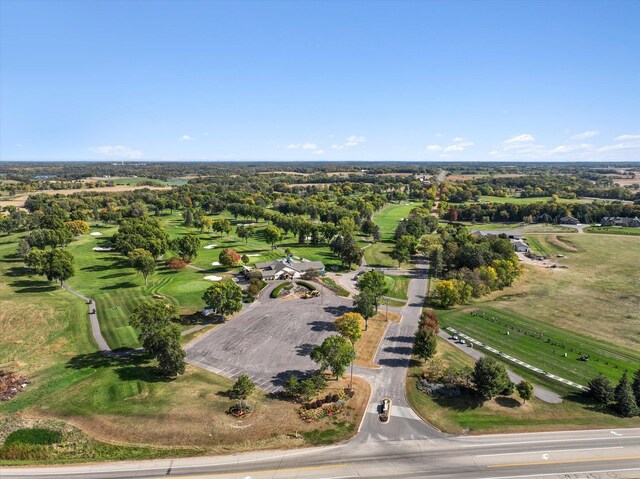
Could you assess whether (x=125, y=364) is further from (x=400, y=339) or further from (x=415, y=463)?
(x=400, y=339)

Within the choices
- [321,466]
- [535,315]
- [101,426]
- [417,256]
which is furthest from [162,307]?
[417,256]

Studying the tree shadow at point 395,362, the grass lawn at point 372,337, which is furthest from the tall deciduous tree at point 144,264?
the tree shadow at point 395,362

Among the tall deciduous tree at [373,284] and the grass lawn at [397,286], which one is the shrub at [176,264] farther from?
the grass lawn at [397,286]

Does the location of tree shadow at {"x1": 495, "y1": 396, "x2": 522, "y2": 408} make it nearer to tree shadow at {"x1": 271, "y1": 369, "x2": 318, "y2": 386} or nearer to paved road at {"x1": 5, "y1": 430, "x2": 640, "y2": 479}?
paved road at {"x1": 5, "y1": 430, "x2": 640, "y2": 479}

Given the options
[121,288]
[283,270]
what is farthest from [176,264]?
[283,270]

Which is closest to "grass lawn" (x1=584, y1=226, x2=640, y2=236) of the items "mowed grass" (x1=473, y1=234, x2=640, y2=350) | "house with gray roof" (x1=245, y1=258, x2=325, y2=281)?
"mowed grass" (x1=473, y1=234, x2=640, y2=350)
